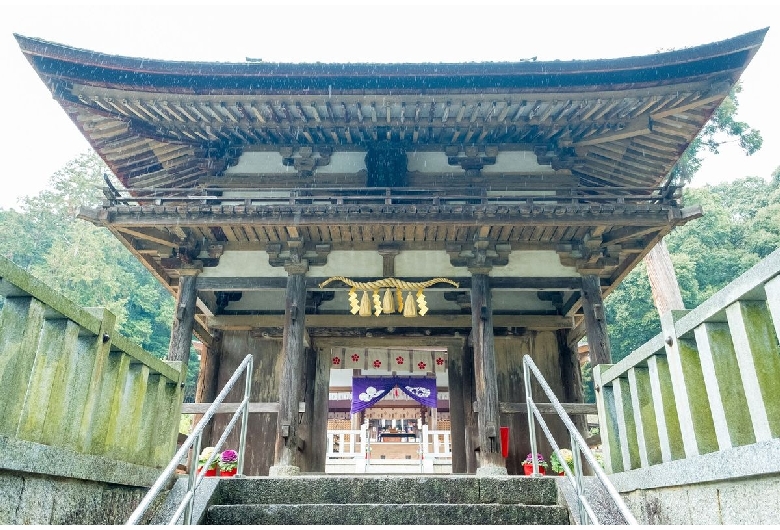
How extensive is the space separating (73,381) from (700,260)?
113 feet

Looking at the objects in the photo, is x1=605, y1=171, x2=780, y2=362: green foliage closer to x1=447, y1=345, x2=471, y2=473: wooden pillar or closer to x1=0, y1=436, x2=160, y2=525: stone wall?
x1=447, y1=345, x2=471, y2=473: wooden pillar

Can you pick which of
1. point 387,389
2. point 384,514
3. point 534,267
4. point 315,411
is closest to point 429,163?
point 534,267

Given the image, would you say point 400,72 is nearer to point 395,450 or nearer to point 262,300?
point 262,300

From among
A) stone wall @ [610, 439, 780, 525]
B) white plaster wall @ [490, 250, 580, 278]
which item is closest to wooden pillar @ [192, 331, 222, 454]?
white plaster wall @ [490, 250, 580, 278]

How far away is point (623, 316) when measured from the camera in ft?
95.8

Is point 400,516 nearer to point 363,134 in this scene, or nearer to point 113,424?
point 113,424

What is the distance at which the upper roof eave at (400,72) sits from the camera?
316 inches

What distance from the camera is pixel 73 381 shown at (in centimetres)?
357

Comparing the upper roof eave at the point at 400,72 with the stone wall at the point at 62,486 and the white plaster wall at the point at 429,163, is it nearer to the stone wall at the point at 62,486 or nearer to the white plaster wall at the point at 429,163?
the white plaster wall at the point at 429,163

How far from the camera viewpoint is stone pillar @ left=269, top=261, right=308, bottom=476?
809 centimetres

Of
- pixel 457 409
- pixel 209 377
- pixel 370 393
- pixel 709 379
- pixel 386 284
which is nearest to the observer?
pixel 709 379

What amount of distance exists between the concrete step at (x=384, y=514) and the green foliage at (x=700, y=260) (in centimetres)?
2641

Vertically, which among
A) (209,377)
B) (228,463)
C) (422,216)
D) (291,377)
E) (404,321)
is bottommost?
(228,463)

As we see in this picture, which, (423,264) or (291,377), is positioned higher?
(423,264)
